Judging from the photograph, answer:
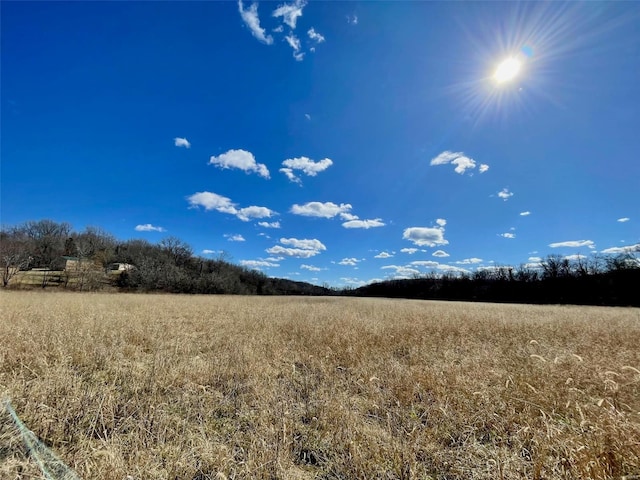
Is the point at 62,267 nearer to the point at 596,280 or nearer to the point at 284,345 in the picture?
the point at 284,345

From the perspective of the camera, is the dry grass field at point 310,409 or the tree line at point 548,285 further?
the tree line at point 548,285

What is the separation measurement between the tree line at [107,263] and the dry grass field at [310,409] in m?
56.3

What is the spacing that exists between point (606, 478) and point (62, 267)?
77.1 meters

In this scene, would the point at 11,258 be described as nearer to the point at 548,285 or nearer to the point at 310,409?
the point at 310,409

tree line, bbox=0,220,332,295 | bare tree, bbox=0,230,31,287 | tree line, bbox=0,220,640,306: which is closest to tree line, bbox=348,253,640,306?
tree line, bbox=0,220,640,306

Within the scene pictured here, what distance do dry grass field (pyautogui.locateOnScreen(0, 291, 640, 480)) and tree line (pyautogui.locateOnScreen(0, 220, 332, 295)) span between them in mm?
56328

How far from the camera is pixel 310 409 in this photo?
377 centimetres

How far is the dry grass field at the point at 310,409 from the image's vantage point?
2.45m

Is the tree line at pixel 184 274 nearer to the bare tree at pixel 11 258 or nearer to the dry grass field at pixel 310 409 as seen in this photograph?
the bare tree at pixel 11 258

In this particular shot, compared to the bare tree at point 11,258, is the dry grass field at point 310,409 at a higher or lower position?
lower

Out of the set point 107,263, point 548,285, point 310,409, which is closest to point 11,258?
point 107,263

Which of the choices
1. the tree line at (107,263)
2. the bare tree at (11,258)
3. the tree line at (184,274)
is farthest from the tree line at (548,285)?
the bare tree at (11,258)

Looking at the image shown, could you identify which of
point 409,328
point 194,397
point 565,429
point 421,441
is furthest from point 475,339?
point 194,397

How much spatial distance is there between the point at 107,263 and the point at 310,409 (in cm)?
7802
